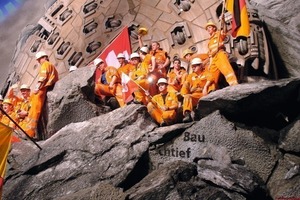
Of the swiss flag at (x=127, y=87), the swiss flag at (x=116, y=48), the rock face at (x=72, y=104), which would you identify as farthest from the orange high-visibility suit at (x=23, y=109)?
the swiss flag at (x=116, y=48)

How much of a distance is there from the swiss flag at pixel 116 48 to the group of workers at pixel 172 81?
10.9 feet

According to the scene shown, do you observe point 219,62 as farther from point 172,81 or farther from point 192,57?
point 192,57

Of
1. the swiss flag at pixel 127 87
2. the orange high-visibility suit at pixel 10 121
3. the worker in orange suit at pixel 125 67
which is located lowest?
the worker in orange suit at pixel 125 67

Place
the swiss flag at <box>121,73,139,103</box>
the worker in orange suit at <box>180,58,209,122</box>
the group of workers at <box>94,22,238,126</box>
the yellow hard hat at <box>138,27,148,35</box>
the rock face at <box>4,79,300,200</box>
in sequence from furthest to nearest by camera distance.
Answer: the yellow hard hat at <box>138,27,148,35</box> < the swiss flag at <box>121,73,139,103</box> < the group of workers at <box>94,22,238,126</box> < the worker in orange suit at <box>180,58,209,122</box> < the rock face at <box>4,79,300,200</box>

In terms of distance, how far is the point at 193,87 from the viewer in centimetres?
1087

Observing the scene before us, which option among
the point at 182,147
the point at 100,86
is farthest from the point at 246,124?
the point at 100,86

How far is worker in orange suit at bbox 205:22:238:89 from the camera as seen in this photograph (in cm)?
1064

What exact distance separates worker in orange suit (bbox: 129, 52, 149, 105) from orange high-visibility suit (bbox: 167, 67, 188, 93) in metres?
0.51

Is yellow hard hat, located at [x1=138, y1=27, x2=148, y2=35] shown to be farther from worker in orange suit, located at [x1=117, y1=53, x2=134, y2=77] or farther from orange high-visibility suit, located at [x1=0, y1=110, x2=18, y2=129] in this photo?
orange high-visibility suit, located at [x1=0, y1=110, x2=18, y2=129]

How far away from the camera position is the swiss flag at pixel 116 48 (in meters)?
16.2

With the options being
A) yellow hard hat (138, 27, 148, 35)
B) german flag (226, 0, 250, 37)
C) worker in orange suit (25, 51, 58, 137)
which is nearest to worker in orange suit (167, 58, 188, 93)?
german flag (226, 0, 250, 37)

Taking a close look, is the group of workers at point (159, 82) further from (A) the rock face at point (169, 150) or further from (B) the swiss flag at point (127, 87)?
(A) the rock face at point (169, 150)

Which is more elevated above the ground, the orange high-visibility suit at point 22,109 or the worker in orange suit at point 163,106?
the orange high-visibility suit at point 22,109

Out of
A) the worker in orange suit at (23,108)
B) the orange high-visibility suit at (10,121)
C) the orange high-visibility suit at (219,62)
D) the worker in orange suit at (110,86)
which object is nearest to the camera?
the orange high-visibility suit at (219,62)
